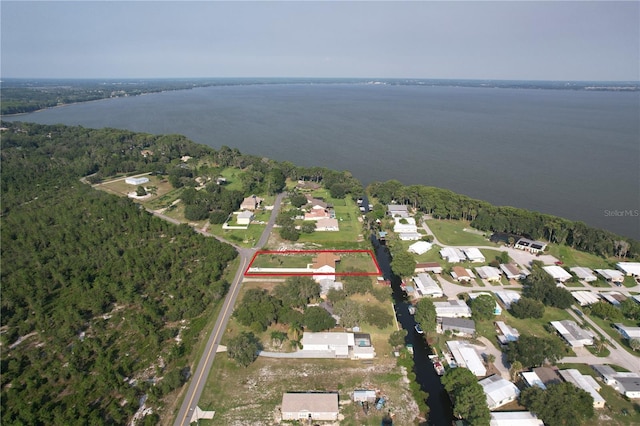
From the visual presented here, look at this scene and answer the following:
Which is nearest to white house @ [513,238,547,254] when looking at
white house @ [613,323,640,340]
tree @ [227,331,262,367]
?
white house @ [613,323,640,340]

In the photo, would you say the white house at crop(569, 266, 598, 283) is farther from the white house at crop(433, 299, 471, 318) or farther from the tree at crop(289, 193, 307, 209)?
the tree at crop(289, 193, 307, 209)

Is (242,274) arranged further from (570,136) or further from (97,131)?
(570,136)

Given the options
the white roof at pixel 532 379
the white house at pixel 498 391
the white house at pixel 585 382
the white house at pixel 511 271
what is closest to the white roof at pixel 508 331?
the white roof at pixel 532 379

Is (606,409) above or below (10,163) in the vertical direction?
below

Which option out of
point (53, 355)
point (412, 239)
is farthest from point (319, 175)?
point (53, 355)

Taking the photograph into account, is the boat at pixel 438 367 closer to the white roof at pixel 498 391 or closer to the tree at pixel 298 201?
the white roof at pixel 498 391

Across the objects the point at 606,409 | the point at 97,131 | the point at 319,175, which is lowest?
the point at 606,409
